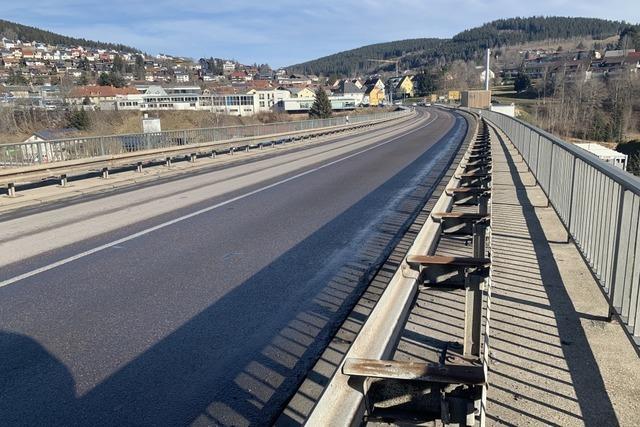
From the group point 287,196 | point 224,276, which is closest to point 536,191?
point 287,196

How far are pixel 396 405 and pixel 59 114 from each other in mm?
92829

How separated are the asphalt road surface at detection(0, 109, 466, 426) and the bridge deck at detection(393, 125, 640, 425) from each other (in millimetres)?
1043

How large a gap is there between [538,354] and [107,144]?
61.7 ft

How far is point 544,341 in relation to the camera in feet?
15.4

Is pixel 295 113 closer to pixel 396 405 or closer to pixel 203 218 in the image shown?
pixel 203 218

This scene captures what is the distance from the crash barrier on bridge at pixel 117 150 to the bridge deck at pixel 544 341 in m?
12.2

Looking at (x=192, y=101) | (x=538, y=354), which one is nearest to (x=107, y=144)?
(x=538, y=354)

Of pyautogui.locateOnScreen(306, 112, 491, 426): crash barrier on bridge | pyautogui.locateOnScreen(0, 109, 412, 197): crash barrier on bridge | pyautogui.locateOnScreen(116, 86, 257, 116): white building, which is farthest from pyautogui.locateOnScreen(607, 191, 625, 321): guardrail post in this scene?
pyautogui.locateOnScreen(116, 86, 257, 116): white building

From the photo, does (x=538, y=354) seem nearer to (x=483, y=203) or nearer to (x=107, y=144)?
(x=483, y=203)

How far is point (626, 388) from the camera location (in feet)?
12.6

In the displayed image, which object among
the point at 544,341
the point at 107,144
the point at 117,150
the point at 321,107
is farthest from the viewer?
the point at 321,107

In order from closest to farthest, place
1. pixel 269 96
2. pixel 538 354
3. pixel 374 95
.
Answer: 1. pixel 538 354
2. pixel 269 96
3. pixel 374 95

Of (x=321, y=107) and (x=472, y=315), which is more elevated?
(x=472, y=315)

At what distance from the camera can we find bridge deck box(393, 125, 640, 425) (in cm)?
368
